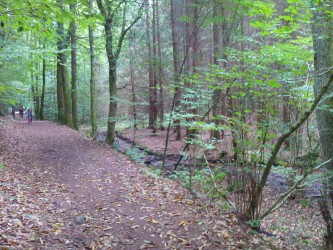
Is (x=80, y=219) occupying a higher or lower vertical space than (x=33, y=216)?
lower

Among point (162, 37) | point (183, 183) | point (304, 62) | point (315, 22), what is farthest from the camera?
point (162, 37)

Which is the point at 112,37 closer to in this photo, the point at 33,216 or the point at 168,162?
the point at 168,162

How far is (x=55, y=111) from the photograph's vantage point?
99.2ft

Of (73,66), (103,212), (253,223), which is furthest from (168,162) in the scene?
(73,66)

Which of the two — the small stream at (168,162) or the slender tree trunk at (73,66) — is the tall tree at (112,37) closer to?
the small stream at (168,162)

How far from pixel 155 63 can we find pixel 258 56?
7231mm

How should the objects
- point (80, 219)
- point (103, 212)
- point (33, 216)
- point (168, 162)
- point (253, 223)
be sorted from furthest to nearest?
point (168, 162) → point (103, 212) → point (253, 223) → point (80, 219) → point (33, 216)

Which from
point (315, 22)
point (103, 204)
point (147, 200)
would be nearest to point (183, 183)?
point (147, 200)

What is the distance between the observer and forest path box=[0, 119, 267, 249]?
14.3 feet

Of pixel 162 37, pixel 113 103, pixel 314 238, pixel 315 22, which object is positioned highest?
pixel 162 37

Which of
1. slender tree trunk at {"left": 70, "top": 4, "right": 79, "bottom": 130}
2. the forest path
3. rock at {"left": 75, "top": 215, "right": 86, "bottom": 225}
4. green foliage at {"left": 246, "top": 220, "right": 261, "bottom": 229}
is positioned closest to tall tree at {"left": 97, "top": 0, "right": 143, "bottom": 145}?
slender tree trunk at {"left": 70, "top": 4, "right": 79, "bottom": 130}

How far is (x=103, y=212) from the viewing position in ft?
17.9

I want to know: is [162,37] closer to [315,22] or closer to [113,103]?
[113,103]

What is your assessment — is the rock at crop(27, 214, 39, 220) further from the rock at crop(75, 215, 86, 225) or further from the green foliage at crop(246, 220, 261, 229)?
the green foliage at crop(246, 220, 261, 229)
